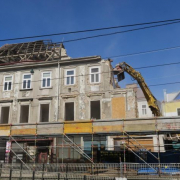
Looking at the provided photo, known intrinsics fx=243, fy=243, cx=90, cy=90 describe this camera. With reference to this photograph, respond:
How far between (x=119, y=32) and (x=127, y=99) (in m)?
12.0

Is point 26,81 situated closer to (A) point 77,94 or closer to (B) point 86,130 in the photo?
(A) point 77,94

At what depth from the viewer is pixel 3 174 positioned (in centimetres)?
1591

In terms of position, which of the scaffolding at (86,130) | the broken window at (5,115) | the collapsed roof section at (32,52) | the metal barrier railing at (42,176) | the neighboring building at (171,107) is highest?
the collapsed roof section at (32,52)

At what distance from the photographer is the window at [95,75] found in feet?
83.9

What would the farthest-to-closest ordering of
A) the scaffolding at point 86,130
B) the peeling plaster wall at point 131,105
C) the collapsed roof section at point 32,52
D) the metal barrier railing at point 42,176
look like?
the collapsed roof section at point 32,52 → the peeling plaster wall at point 131,105 → the scaffolding at point 86,130 → the metal barrier railing at point 42,176

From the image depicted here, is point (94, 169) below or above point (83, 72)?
below

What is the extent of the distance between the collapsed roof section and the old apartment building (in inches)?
218

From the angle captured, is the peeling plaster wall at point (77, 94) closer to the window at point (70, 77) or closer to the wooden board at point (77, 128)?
the window at point (70, 77)

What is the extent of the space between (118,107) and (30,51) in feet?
54.5

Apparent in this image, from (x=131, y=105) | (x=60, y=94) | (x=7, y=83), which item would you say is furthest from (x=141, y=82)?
(x=7, y=83)

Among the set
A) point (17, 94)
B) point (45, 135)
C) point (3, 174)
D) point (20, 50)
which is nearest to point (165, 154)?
point (45, 135)

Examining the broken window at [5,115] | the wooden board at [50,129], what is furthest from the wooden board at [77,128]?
the broken window at [5,115]

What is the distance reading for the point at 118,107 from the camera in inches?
950

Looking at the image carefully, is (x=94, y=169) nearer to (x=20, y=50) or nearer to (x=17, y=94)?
(x=17, y=94)
